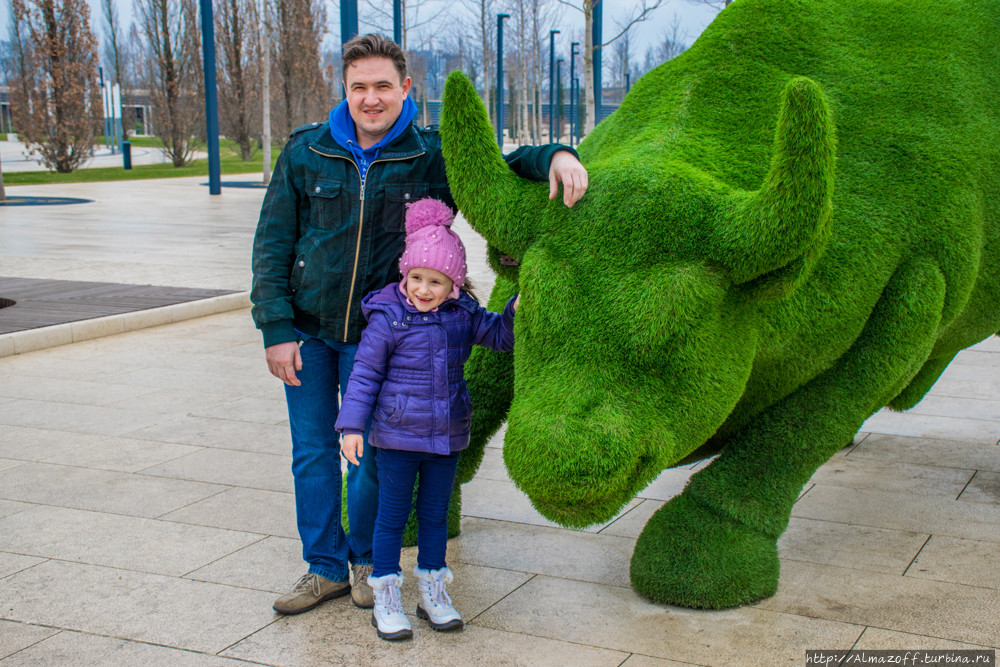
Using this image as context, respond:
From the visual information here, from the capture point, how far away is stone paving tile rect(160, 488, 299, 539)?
14.3ft

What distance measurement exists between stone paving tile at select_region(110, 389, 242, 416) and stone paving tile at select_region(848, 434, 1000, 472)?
415 cm

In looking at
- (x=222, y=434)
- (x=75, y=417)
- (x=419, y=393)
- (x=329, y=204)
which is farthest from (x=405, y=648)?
(x=75, y=417)

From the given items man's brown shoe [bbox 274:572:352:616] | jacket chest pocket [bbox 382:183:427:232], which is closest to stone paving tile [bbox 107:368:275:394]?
man's brown shoe [bbox 274:572:352:616]

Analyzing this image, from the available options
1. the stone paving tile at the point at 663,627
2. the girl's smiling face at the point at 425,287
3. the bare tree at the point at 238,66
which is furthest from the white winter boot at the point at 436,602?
the bare tree at the point at 238,66

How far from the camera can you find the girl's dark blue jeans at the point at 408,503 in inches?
133

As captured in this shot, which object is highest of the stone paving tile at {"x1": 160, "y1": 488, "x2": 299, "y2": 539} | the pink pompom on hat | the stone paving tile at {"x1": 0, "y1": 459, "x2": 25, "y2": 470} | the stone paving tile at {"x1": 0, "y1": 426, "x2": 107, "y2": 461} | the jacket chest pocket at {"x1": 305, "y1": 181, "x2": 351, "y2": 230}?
the jacket chest pocket at {"x1": 305, "y1": 181, "x2": 351, "y2": 230}

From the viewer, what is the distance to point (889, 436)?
6.09 meters

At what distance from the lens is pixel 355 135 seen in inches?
140

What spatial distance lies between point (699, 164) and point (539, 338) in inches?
33.3

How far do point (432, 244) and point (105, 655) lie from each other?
1751 mm

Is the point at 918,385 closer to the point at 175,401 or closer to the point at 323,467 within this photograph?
the point at 323,467

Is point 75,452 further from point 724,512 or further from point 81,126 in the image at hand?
point 81,126

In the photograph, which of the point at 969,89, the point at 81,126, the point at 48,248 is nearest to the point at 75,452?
the point at 969,89

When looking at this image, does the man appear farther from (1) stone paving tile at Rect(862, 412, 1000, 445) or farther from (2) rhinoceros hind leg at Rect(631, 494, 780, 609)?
(1) stone paving tile at Rect(862, 412, 1000, 445)
